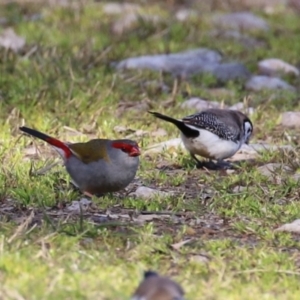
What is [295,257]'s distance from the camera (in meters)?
5.09

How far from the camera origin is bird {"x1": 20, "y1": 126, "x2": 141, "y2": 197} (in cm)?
591

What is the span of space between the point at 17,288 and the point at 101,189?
1.86 meters

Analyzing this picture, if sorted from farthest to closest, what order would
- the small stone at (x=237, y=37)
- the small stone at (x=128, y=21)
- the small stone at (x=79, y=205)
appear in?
the small stone at (x=237, y=37) < the small stone at (x=128, y=21) < the small stone at (x=79, y=205)

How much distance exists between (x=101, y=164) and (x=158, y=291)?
2331mm

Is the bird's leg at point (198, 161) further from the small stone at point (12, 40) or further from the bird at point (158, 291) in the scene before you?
the bird at point (158, 291)

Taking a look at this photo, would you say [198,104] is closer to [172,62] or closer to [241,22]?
[172,62]

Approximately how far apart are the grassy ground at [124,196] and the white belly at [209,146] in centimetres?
14

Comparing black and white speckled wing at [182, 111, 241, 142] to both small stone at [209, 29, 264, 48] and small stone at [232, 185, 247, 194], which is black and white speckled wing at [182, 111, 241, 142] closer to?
small stone at [232, 185, 247, 194]

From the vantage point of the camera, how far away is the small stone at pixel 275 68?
10.0 metres

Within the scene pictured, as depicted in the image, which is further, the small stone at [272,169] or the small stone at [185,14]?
the small stone at [185,14]

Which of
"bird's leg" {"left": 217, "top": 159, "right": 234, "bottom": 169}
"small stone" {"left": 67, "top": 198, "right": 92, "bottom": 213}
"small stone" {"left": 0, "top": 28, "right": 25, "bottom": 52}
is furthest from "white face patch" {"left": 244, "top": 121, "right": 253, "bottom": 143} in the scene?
"small stone" {"left": 0, "top": 28, "right": 25, "bottom": 52}

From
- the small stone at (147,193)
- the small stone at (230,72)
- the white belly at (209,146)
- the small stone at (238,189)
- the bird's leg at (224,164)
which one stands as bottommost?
the small stone at (230,72)

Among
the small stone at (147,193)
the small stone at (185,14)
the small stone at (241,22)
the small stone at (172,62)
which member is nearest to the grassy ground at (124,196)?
the small stone at (147,193)

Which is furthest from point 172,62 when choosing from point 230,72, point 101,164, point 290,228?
point 290,228
